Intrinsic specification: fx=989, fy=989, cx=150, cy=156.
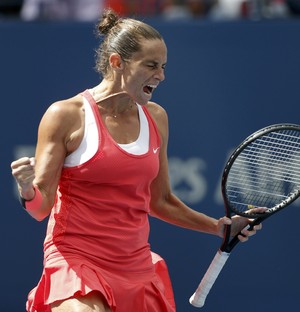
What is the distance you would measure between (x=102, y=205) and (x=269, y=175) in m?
1.22

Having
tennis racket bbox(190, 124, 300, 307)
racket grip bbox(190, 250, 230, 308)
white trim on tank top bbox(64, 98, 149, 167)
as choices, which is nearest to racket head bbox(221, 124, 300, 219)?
tennis racket bbox(190, 124, 300, 307)

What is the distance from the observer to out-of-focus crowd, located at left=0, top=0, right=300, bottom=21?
19.1 feet

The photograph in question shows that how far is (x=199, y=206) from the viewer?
5.56m

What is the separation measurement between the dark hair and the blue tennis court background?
1646mm

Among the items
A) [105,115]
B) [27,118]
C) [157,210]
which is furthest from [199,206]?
[105,115]

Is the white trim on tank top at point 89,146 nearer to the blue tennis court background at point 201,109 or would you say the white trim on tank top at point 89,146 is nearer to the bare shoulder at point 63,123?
the bare shoulder at point 63,123

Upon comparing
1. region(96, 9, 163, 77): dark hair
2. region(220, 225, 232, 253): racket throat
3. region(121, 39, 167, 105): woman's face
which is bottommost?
region(220, 225, 232, 253): racket throat

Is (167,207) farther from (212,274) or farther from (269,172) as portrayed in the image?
(269,172)

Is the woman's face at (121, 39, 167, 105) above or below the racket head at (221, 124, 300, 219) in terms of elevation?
above

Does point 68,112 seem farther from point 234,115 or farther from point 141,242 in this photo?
point 234,115

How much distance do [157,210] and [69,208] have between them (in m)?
0.53

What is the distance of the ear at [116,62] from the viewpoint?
3.78 m

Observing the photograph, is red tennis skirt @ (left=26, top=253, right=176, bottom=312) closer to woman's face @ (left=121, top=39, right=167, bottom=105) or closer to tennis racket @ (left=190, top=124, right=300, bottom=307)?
tennis racket @ (left=190, top=124, right=300, bottom=307)

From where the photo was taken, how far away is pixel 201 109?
218 inches
